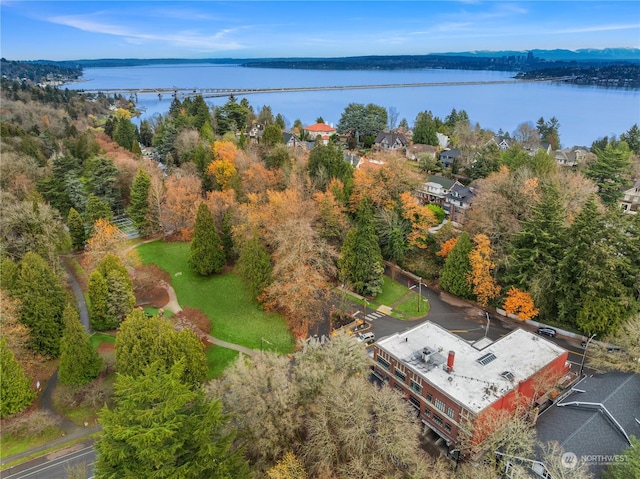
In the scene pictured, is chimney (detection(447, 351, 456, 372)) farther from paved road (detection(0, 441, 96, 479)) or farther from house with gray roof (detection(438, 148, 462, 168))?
house with gray roof (detection(438, 148, 462, 168))

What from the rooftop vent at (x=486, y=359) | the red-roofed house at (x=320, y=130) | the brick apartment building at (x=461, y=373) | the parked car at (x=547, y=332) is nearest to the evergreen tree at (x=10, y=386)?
the brick apartment building at (x=461, y=373)

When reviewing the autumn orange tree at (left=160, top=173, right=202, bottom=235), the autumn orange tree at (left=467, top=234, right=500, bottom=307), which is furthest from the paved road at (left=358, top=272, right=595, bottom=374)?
the autumn orange tree at (left=160, top=173, right=202, bottom=235)

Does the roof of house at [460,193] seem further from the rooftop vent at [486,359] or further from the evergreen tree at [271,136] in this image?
the rooftop vent at [486,359]

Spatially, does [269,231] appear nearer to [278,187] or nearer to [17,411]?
[278,187]

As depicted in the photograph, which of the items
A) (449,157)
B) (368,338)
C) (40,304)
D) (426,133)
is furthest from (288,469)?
(426,133)
